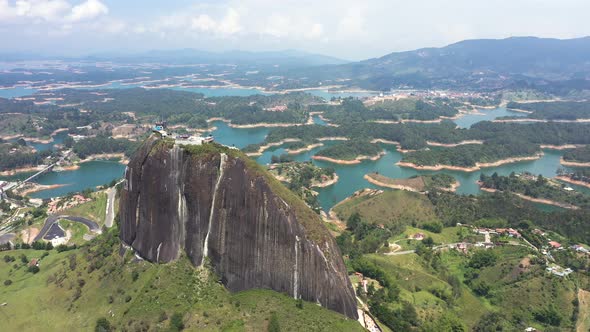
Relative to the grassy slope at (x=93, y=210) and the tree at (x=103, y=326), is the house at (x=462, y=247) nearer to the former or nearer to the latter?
the tree at (x=103, y=326)

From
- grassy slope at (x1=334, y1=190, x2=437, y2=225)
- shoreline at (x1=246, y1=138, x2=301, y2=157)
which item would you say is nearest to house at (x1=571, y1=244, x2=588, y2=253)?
grassy slope at (x1=334, y1=190, x2=437, y2=225)

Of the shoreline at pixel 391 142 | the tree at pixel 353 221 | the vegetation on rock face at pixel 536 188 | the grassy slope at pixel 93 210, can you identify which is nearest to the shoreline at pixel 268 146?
the shoreline at pixel 391 142

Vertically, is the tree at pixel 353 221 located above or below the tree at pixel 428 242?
below

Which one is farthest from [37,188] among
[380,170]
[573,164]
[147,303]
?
[573,164]

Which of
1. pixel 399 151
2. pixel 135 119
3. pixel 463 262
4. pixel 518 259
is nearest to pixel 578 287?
pixel 518 259

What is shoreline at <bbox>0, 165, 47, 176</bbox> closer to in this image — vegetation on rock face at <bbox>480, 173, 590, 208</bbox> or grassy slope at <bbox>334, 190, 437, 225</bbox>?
grassy slope at <bbox>334, 190, 437, 225</bbox>

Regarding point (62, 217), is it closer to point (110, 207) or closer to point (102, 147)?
point (110, 207)

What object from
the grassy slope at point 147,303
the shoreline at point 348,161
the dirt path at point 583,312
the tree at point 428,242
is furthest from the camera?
the shoreline at point 348,161
